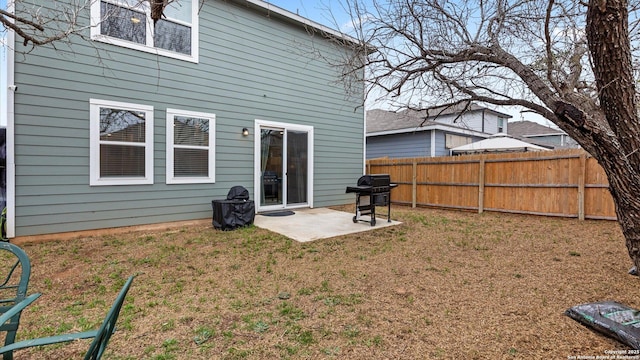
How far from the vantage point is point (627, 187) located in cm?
214

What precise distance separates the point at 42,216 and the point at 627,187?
24.1 feet

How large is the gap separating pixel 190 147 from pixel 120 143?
124 cm

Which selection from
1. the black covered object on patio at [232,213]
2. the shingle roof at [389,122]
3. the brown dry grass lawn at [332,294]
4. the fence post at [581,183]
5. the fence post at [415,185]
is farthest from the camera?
the shingle roof at [389,122]

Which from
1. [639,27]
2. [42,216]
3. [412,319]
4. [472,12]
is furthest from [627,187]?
[42,216]

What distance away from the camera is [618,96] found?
83.3 inches

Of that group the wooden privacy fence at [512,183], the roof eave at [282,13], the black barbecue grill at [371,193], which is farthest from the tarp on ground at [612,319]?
the roof eave at [282,13]

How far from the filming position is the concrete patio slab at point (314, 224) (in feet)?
18.6

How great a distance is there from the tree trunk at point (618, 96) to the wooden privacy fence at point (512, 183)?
19.0 feet

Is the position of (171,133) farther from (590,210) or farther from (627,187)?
(590,210)

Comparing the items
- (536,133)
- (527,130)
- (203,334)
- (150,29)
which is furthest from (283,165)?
(527,130)

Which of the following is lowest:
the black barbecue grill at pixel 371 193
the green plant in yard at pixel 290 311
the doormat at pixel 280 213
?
Result: the green plant in yard at pixel 290 311

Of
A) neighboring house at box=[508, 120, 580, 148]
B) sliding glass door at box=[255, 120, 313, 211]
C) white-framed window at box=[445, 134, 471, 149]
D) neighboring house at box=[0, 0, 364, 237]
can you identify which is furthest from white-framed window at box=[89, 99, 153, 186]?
neighboring house at box=[508, 120, 580, 148]

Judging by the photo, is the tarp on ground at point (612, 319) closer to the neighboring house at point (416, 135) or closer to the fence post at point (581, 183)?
the fence post at point (581, 183)

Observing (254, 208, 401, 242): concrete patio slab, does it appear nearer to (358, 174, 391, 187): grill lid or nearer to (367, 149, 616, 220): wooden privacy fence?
(358, 174, 391, 187): grill lid
